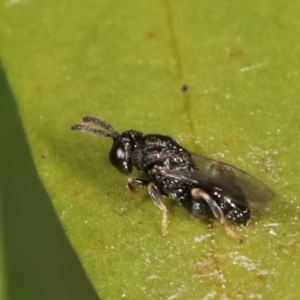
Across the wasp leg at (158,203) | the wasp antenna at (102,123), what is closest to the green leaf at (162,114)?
the wasp leg at (158,203)

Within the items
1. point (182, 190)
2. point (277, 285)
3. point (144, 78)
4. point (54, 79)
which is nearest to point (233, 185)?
point (182, 190)

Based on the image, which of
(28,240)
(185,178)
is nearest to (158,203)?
(185,178)

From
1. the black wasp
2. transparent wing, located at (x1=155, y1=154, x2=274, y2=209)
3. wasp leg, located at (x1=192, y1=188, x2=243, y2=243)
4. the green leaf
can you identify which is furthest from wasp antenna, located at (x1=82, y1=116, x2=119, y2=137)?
wasp leg, located at (x1=192, y1=188, x2=243, y2=243)

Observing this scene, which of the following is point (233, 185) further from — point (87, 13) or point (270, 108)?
point (87, 13)

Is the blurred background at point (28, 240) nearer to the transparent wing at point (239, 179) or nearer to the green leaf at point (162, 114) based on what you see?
the green leaf at point (162, 114)

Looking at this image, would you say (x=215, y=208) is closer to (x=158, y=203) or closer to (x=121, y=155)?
(x=158, y=203)

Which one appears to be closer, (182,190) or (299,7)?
(182,190)
